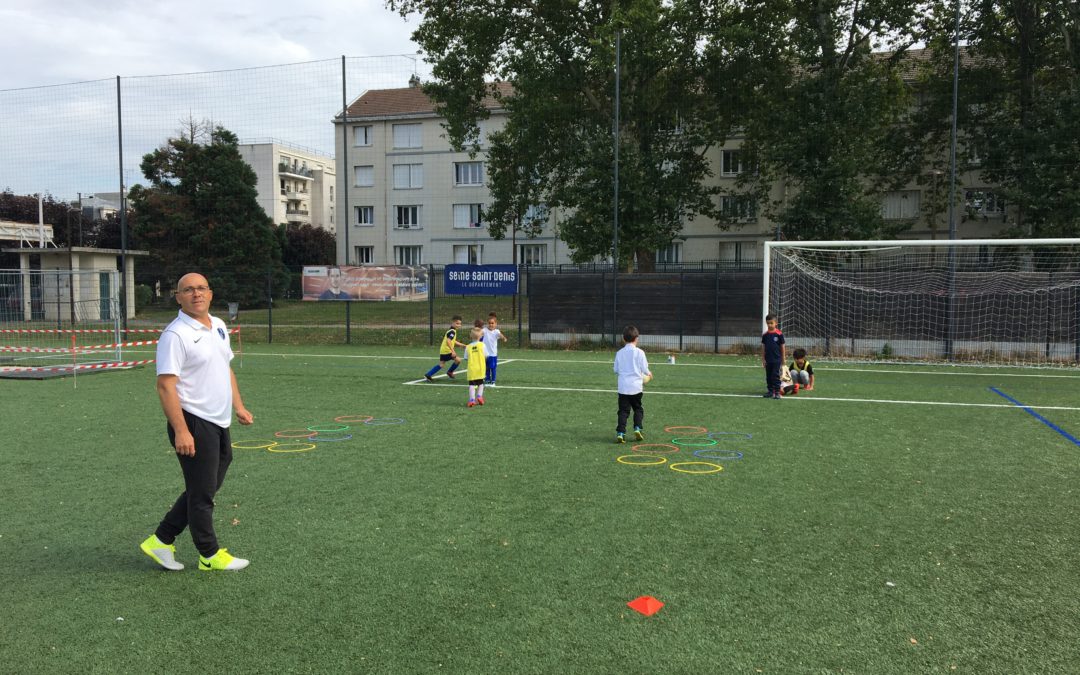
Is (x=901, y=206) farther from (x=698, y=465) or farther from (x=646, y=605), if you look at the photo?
(x=646, y=605)

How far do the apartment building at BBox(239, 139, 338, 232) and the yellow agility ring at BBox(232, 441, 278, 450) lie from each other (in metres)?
55.8

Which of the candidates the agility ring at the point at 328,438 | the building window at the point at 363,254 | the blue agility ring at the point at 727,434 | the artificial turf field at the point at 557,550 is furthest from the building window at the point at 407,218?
the blue agility ring at the point at 727,434

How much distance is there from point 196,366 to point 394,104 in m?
51.8


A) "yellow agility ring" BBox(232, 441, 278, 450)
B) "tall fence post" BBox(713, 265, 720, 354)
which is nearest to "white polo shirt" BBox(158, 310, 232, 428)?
Answer: "yellow agility ring" BBox(232, 441, 278, 450)

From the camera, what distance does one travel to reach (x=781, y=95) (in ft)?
96.9

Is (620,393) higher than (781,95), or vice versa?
(781,95)

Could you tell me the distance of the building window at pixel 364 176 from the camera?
52844 mm

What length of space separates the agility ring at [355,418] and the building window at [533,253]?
3895 cm

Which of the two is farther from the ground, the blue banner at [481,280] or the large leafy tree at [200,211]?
the large leafy tree at [200,211]

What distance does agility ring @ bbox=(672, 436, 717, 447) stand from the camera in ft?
30.8

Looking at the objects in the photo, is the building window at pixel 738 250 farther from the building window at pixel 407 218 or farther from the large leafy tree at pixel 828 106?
the building window at pixel 407 218

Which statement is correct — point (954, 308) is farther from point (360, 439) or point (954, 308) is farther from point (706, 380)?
point (360, 439)

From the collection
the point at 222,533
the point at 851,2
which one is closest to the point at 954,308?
the point at 851,2

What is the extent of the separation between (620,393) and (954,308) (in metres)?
15.2
